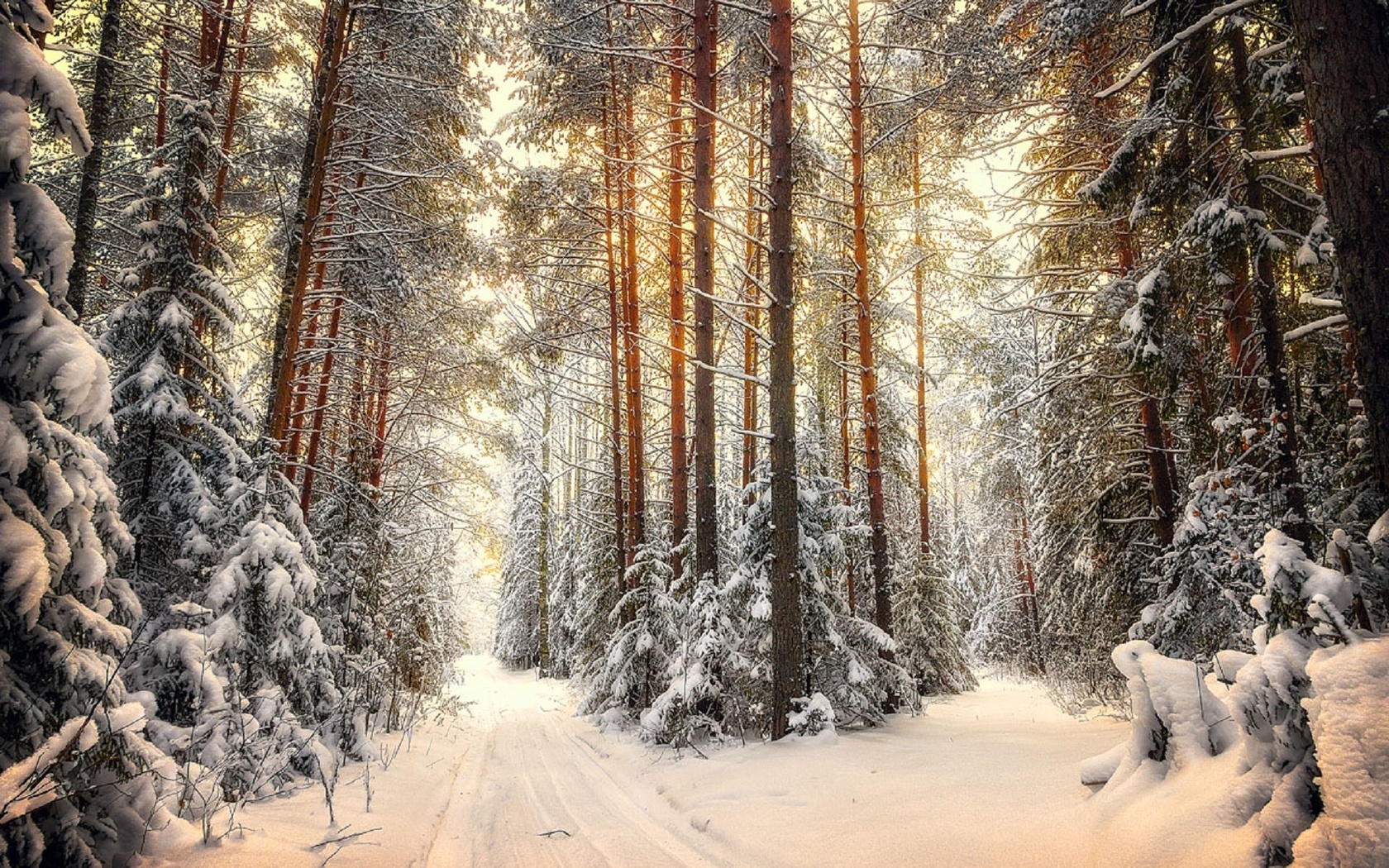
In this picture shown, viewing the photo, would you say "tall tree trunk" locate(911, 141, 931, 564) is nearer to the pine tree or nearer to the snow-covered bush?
the snow-covered bush

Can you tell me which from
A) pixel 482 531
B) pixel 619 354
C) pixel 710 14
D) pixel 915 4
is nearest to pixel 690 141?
pixel 710 14

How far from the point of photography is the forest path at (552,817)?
13.9 ft

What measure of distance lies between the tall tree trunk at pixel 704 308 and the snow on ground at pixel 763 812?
2.89 metres

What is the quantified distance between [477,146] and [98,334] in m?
6.20

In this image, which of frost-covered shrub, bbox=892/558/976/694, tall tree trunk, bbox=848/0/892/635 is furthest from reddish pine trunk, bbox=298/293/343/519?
frost-covered shrub, bbox=892/558/976/694

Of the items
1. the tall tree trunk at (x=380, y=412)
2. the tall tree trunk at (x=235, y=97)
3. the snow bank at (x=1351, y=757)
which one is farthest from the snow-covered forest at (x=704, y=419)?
A: the tall tree trunk at (x=380, y=412)

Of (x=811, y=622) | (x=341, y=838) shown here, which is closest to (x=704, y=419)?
(x=811, y=622)

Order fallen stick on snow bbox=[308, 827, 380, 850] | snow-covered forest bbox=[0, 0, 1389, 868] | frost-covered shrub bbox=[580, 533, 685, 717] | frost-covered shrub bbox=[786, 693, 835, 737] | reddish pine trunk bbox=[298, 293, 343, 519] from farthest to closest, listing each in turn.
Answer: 1. reddish pine trunk bbox=[298, 293, 343, 519]
2. frost-covered shrub bbox=[580, 533, 685, 717]
3. frost-covered shrub bbox=[786, 693, 835, 737]
4. fallen stick on snow bbox=[308, 827, 380, 850]
5. snow-covered forest bbox=[0, 0, 1389, 868]

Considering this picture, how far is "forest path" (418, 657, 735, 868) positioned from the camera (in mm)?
4242

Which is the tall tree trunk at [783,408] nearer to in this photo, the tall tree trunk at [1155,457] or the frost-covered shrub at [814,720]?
the frost-covered shrub at [814,720]

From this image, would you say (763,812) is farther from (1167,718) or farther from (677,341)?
(677,341)

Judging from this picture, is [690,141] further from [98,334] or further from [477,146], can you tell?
[98,334]

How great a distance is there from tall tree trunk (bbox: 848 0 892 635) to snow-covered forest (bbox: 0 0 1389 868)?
0.11m

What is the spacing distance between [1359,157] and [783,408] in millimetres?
4882
